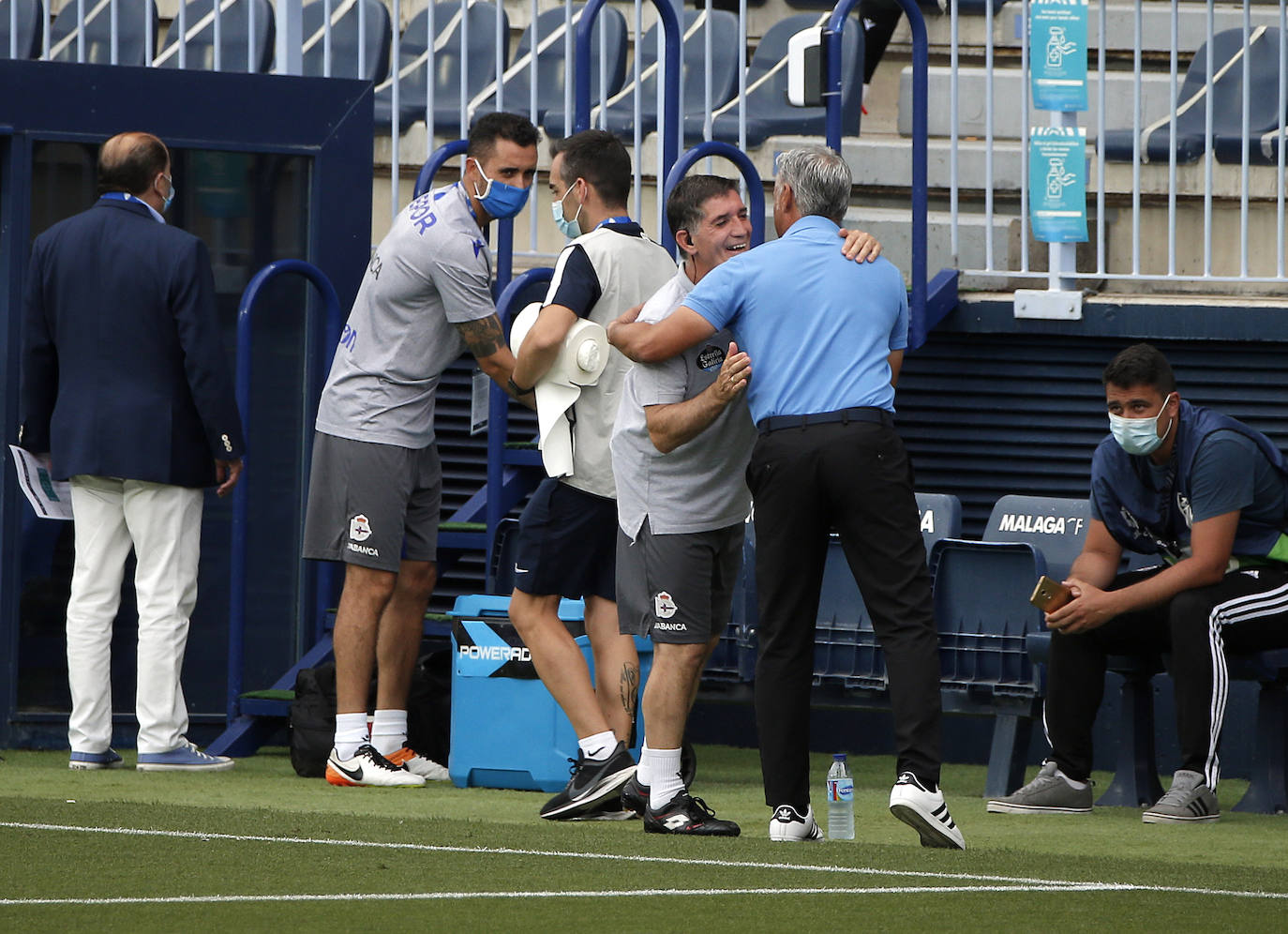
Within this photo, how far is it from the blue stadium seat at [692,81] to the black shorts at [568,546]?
119 inches

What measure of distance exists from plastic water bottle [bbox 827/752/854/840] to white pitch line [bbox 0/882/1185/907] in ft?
2.77

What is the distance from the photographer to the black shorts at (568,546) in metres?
5.79

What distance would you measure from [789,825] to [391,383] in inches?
80.7

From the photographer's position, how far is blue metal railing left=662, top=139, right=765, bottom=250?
676 cm

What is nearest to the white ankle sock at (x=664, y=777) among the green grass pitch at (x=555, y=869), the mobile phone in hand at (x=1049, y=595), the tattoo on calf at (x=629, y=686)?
the green grass pitch at (x=555, y=869)

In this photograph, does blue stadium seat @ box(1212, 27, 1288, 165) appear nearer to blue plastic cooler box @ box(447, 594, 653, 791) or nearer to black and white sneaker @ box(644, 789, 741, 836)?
blue plastic cooler box @ box(447, 594, 653, 791)

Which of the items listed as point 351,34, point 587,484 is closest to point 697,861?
point 587,484

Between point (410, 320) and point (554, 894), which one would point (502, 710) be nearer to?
point (410, 320)

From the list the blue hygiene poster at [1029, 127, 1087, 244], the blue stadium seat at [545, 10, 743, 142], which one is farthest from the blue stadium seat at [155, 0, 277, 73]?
the blue hygiene poster at [1029, 127, 1087, 244]

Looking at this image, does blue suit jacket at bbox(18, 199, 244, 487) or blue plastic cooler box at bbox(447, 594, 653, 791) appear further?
blue suit jacket at bbox(18, 199, 244, 487)

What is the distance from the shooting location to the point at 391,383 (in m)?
6.36

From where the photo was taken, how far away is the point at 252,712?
711cm

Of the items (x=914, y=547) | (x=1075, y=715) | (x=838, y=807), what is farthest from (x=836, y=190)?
(x=1075, y=715)

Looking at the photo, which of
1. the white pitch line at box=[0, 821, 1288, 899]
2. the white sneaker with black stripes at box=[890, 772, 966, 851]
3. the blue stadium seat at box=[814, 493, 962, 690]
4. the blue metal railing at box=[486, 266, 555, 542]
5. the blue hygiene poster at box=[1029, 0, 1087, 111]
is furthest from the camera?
the blue hygiene poster at box=[1029, 0, 1087, 111]
